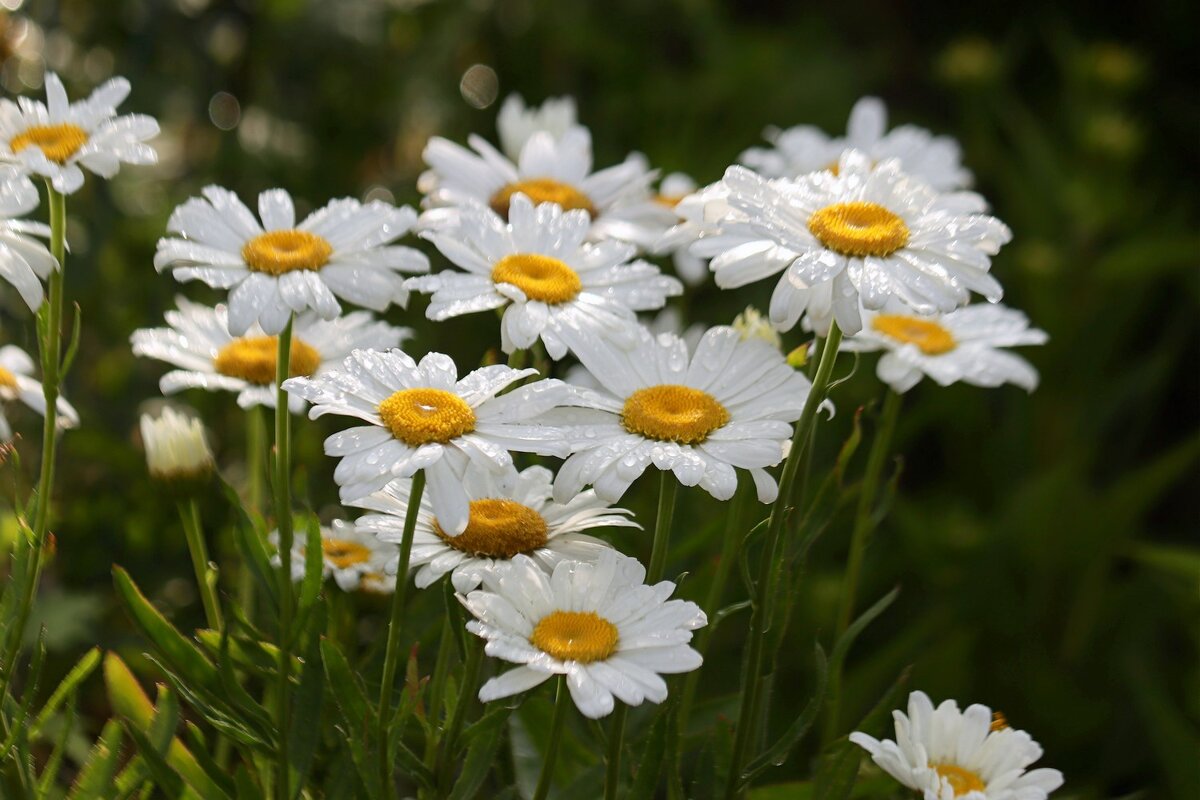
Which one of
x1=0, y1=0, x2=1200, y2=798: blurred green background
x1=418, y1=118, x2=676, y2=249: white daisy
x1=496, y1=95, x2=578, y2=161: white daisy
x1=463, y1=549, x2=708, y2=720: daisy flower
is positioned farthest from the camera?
x1=0, y1=0, x2=1200, y2=798: blurred green background

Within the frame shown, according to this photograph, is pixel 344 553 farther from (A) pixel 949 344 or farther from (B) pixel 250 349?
(A) pixel 949 344

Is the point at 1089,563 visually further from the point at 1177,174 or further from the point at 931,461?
the point at 1177,174

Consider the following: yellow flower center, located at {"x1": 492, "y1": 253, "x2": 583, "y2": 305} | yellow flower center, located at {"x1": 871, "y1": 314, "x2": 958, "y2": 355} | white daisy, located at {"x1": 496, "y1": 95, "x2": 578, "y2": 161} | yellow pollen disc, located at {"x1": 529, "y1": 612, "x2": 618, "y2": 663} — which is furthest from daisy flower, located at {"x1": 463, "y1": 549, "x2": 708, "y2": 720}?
white daisy, located at {"x1": 496, "y1": 95, "x2": 578, "y2": 161}

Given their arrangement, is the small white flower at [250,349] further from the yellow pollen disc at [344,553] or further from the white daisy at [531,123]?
the white daisy at [531,123]

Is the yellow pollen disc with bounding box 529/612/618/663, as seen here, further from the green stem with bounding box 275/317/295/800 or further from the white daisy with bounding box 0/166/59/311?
the white daisy with bounding box 0/166/59/311

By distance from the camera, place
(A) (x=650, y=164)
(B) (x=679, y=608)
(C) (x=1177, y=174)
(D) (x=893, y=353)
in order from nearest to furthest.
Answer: (B) (x=679, y=608) → (D) (x=893, y=353) → (A) (x=650, y=164) → (C) (x=1177, y=174)

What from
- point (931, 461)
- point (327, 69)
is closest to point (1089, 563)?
point (931, 461)

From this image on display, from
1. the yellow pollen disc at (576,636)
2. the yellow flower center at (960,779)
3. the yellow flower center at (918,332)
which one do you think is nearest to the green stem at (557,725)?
the yellow pollen disc at (576,636)

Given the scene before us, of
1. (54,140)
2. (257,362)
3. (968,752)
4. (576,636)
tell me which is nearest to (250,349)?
(257,362)
